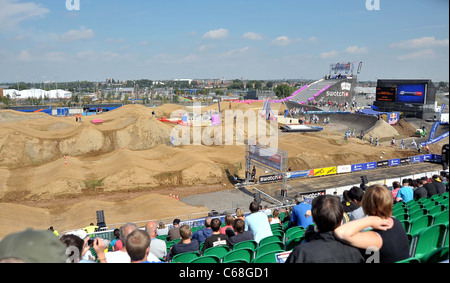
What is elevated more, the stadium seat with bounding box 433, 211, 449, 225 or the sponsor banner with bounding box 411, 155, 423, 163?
the stadium seat with bounding box 433, 211, 449, 225

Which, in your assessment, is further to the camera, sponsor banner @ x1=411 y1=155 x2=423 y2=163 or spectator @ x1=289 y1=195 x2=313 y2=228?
sponsor banner @ x1=411 y1=155 x2=423 y2=163

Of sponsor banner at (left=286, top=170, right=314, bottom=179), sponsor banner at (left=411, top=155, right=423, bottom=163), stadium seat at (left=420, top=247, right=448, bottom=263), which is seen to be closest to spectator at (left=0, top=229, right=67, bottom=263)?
stadium seat at (left=420, top=247, right=448, bottom=263)

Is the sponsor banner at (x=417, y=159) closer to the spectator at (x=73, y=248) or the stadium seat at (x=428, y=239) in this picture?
the stadium seat at (x=428, y=239)

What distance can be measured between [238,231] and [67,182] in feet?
78.4

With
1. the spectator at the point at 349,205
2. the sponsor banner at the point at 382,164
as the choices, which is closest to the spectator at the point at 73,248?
the spectator at the point at 349,205

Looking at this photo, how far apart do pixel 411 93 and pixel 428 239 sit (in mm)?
60575

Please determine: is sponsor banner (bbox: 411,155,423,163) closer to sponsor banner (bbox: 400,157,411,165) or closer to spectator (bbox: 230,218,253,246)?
sponsor banner (bbox: 400,157,411,165)

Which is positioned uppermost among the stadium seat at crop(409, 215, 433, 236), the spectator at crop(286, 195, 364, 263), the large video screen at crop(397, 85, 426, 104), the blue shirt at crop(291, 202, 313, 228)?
the large video screen at crop(397, 85, 426, 104)

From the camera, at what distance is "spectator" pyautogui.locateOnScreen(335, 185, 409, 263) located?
132 inches

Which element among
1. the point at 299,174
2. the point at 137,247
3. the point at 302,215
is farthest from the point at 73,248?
the point at 299,174

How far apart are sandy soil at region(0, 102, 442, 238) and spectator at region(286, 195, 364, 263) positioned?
18.6 meters
